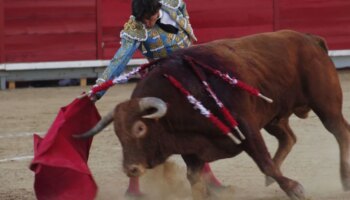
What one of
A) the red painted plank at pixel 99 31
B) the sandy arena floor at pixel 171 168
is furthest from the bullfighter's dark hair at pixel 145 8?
the red painted plank at pixel 99 31

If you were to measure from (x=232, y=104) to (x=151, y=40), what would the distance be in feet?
2.20

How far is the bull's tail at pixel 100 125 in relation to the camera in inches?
163

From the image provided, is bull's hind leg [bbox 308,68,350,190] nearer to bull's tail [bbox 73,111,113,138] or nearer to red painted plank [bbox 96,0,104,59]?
bull's tail [bbox 73,111,113,138]

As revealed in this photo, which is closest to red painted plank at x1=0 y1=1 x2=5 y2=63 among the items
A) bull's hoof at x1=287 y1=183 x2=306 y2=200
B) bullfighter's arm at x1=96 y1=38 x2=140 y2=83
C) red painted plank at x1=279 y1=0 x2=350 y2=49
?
red painted plank at x1=279 y1=0 x2=350 y2=49

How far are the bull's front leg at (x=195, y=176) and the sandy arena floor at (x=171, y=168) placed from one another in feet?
0.91

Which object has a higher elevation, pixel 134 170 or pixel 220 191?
pixel 134 170

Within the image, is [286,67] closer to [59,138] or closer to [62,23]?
[59,138]

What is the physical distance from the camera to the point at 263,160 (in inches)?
169

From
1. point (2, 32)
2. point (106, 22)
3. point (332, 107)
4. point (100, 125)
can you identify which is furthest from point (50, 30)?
point (100, 125)

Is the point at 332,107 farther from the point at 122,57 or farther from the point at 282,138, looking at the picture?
the point at 122,57

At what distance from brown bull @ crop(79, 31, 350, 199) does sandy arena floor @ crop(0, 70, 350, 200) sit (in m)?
0.35

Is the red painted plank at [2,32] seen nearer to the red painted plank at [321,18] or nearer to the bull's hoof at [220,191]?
the red painted plank at [321,18]

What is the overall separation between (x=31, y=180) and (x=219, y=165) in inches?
45.8

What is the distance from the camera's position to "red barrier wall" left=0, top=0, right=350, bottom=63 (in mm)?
9914
